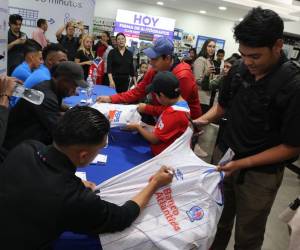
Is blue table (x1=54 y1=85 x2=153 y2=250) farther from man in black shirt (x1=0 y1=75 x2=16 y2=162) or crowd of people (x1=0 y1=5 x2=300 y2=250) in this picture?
man in black shirt (x1=0 y1=75 x2=16 y2=162)

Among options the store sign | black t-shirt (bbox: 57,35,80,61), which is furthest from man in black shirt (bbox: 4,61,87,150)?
the store sign

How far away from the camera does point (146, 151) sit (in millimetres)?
2053

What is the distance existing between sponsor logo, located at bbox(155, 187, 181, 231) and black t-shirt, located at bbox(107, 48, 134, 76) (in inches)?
164

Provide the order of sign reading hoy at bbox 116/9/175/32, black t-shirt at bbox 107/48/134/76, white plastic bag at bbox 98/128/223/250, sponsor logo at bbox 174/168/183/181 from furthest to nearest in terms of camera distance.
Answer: sign reading hoy at bbox 116/9/175/32 → black t-shirt at bbox 107/48/134/76 → sponsor logo at bbox 174/168/183/181 → white plastic bag at bbox 98/128/223/250

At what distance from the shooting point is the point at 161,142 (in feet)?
6.29

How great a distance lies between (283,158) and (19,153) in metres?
1.05

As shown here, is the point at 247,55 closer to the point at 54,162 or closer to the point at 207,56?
the point at 54,162

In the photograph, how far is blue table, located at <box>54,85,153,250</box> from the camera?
1189 millimetres

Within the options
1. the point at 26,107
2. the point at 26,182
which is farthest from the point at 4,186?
the point at 26,107

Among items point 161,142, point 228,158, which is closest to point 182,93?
point 161,142

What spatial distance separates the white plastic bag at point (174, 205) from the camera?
44.1 inches

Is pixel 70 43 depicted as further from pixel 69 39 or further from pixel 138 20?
pixel 138 20

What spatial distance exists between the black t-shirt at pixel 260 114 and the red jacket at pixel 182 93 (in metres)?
0.75

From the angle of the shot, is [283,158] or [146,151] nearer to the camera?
[283,158]
